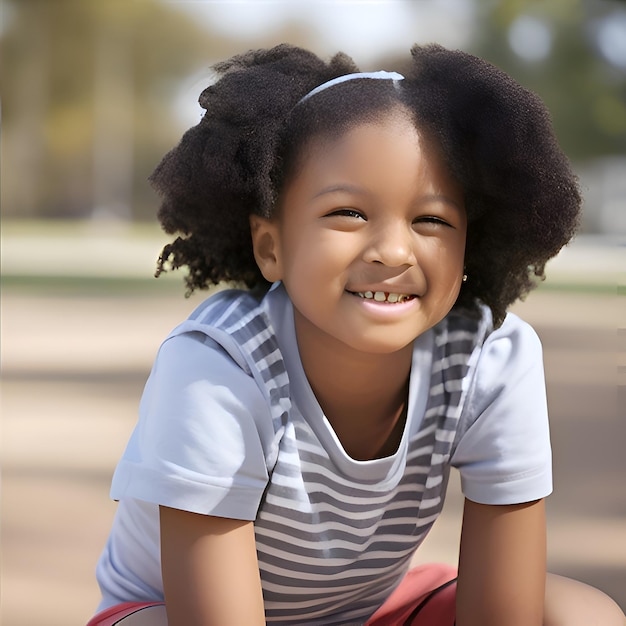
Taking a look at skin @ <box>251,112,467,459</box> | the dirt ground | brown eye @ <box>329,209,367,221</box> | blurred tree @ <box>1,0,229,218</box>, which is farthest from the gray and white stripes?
blurred tree @ <box>1,0,229,218</box>

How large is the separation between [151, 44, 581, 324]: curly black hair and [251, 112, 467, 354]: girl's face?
2cm

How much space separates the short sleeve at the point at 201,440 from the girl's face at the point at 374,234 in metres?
0.14

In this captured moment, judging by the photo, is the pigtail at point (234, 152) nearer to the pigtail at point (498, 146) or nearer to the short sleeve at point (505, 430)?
the pigtail at point (498, 146)

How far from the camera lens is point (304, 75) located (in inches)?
56.6

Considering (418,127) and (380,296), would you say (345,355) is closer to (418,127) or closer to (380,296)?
(380,296)

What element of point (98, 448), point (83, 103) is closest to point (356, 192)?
point (98, 448)

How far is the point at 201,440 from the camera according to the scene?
1.31 meters

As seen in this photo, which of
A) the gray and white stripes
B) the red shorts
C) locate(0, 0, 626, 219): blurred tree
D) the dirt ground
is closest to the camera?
the gray and white stripes

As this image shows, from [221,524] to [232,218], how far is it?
1.30 ft

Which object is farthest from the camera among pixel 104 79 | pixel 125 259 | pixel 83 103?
pixel 104 79

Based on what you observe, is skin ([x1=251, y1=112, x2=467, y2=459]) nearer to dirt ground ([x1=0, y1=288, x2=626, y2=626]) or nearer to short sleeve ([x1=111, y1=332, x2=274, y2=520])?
short sleeve ([x1=111, y1=332, x2=274, y2=520])

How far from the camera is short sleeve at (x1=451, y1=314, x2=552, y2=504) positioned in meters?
1.42

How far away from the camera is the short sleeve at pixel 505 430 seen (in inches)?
56.1

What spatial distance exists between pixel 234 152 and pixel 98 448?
7.03ft
